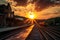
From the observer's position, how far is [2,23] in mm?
73312

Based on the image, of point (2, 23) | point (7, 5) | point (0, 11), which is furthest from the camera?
point (7, 5)

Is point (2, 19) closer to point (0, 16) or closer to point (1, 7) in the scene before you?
point (0, 16)

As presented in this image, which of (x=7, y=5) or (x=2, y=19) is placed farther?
(x=7, y=5)

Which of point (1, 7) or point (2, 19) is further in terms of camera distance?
point (1, 7)

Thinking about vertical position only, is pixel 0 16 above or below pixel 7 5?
below

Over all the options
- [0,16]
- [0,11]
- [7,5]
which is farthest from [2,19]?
[7,5]

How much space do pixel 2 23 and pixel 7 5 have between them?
28.7 m

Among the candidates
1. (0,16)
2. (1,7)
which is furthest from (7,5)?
(0,16)

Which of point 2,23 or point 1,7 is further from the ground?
point 1,7

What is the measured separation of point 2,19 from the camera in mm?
75250

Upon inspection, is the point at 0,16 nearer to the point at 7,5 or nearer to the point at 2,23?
the point at 2,23

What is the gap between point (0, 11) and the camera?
87.1 m

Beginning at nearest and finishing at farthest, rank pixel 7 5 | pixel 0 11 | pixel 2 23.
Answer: pixel 2 23, pixel 0 11, pixel 7 5

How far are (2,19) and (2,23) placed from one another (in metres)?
2.63
